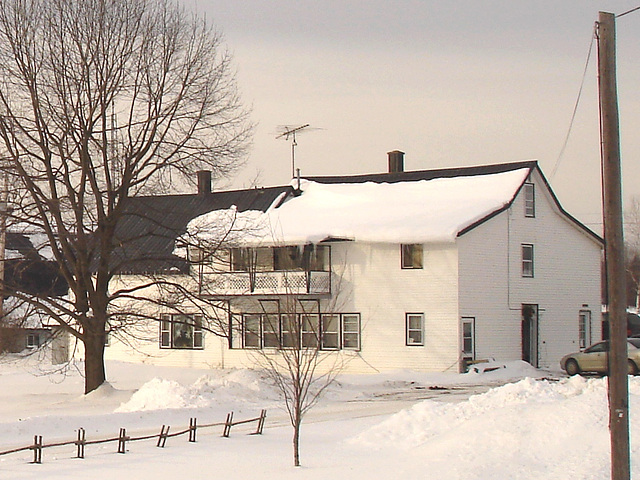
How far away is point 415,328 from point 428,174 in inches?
460

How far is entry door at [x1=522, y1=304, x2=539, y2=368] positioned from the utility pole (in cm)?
3021

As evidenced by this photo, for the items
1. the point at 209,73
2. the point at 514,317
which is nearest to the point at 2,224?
the point at 209,73

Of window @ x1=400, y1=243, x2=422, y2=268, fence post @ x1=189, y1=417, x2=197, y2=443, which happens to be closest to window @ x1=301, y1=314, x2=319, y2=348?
window @ x1=400, y1=243, x2=422, y2=268

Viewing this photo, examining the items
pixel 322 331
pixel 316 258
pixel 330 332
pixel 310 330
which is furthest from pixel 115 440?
pixel 316 258

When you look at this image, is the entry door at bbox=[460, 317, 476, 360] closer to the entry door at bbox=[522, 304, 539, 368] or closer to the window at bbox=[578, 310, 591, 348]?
the entry door at bbox=[522, 304, 539, 368]

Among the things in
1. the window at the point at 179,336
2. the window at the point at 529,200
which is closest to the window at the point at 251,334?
the window at the point at 179,336

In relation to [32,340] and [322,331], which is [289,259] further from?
[32,340]

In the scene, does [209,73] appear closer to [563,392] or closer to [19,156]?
[19,156]

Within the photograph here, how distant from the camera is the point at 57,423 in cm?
2258

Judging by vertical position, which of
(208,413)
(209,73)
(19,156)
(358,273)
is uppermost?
(209,73)

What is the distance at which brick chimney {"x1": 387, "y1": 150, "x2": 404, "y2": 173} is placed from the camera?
53781mm

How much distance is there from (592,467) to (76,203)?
19085mm

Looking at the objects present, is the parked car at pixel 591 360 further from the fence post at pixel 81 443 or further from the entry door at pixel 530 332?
the fence post at pixel 81 443

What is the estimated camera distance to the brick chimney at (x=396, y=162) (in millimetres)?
53781
